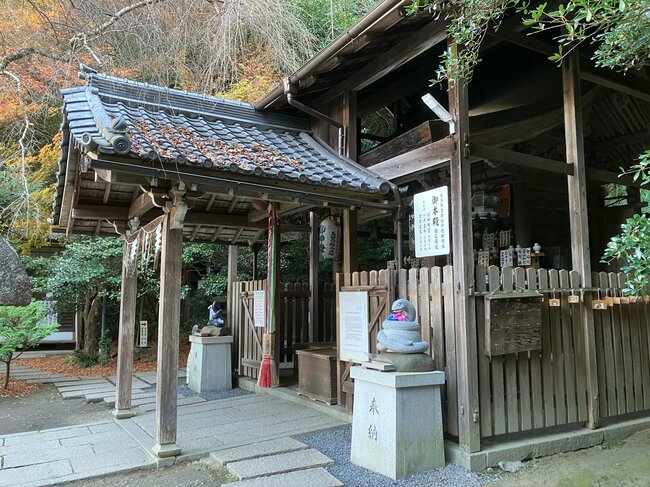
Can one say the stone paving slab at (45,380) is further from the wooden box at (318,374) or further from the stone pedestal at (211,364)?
the wooden box at (318,374)

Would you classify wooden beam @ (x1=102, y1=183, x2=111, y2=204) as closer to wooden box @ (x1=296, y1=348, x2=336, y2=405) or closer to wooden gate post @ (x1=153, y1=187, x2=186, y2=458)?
wooden gate post @ (x1=153, y1=187, x2=186, y2=458)

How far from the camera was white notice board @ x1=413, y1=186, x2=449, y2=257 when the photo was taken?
5.30 m

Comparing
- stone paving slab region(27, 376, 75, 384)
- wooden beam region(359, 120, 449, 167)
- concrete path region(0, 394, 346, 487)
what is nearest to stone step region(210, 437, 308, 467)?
concrete path region(0, 394, 346, 487)

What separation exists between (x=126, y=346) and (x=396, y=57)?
575 cm

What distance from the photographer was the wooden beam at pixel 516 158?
17.5 feet

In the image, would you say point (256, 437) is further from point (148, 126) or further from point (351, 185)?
point (148, 126)

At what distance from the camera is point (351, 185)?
5949mm

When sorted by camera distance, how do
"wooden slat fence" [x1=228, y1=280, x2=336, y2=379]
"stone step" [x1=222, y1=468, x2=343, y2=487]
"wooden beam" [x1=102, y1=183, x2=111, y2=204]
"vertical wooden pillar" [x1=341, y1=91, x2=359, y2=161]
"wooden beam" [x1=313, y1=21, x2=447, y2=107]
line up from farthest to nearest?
1. "wooden slat fence" [x1=228, y1=280, x2=336, y2=379]
2. "vertical wooden pillar" [x1=341, y1=91, x2=359, y2=161]
3. "wooden beam" [x1=102, y1=183, x2=111, y2=204]
4. "wooden beam" [x1=313, y1=21, x2=447, y2=107]
5. "stone step" [x1=222, y1=468, x2=343, y2=487]

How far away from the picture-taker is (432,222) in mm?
5469

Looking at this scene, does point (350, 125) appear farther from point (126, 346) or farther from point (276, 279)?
point (126, 346)

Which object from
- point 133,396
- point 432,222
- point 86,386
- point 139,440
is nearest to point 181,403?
point 133,396

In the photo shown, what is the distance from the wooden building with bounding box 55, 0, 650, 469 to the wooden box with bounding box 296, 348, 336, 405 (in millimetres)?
224

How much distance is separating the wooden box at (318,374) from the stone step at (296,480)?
2.35 meters

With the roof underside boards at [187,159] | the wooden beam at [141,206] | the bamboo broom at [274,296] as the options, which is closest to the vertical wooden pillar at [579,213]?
the roof underside boards at [187,159]
